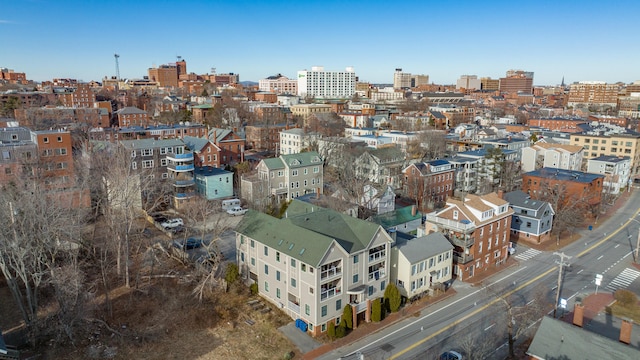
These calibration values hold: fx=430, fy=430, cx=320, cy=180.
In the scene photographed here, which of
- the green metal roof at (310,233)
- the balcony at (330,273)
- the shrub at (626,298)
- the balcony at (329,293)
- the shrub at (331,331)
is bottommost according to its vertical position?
the shrub at (626,298)

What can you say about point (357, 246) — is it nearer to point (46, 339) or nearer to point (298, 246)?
point (298, 246)

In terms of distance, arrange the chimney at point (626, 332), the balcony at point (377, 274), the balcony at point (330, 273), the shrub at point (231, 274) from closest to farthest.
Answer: the chimney at point (626, 332), the balcony at point (330, 273), the balcony at point (377, 274), the shrub at point (231, 274)

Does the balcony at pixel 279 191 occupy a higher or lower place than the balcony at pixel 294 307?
higher

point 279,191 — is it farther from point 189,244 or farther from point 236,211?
point 189,244

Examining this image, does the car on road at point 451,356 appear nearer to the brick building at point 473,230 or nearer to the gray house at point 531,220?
the brick building at point 473,230

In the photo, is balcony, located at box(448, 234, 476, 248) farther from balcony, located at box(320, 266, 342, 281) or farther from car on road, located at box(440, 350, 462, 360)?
balcony, located at box(320, 266, 342, 281)

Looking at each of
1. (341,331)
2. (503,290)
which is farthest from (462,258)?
(341,331)

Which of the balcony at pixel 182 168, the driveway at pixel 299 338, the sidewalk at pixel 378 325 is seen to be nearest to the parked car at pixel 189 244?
the balcony at pixel 182 168

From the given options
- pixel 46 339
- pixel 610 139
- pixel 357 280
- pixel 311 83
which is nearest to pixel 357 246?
pixel 357 280
